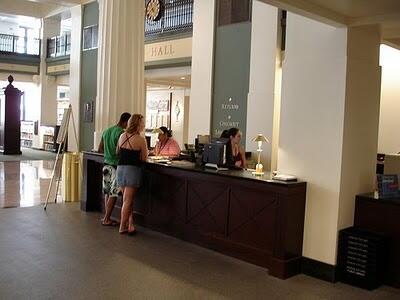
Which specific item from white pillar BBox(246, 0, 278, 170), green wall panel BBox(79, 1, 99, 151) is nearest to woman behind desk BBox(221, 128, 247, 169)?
white pillar BBox(246, 0, 278, 170)

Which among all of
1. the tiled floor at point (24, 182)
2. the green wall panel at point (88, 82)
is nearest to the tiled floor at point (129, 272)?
the tiled floor at point (24, 182)

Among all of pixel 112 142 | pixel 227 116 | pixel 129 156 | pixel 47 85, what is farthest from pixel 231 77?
pixel 47 85

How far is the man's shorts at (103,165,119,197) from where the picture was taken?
639 cm

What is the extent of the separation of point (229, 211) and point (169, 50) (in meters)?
7.18

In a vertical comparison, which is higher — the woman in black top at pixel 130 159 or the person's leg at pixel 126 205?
the woman in black top at pixel 130 159

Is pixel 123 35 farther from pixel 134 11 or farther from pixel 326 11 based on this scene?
pixel 326 11

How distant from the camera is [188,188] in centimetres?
570

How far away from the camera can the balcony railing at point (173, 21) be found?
1088 cm

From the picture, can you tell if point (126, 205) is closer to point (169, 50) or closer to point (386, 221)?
point (386, 221)

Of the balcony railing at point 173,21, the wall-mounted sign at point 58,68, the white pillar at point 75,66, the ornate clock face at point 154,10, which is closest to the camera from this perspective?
the balcony railing at point 173,21

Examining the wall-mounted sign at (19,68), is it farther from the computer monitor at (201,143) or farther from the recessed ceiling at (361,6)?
the recessed ceiling at (361,6)

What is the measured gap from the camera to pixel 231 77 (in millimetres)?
9461

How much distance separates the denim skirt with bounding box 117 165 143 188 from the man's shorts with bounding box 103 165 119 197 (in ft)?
1.46

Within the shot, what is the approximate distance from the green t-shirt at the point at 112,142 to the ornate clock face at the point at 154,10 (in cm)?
620
